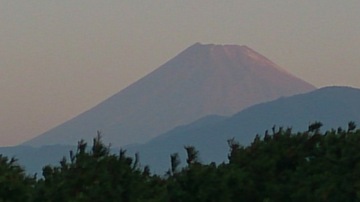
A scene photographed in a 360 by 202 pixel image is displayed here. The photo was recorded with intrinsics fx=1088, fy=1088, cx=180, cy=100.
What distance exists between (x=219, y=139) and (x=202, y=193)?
178088 millimetres

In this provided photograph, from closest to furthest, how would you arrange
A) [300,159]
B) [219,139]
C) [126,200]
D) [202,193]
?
[126,200] → [202,193] → [300,159] → [219,139]

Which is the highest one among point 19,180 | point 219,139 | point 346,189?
point 219,139

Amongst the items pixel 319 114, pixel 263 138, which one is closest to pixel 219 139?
pixel 319 114

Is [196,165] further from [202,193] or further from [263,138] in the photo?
[263,138]

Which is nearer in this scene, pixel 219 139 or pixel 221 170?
pixel 221 170

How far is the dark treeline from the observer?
13461mm

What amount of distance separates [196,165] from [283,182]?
123 centimetres

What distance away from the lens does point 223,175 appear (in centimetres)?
1462

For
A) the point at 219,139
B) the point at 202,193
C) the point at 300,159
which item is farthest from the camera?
the point at 219,139

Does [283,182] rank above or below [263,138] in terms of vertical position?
below

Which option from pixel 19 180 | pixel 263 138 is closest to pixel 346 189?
pixel 263 138

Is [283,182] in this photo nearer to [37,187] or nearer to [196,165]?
[196,165]

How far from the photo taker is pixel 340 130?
16.4 metres

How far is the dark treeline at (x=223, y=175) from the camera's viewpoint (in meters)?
13.5
